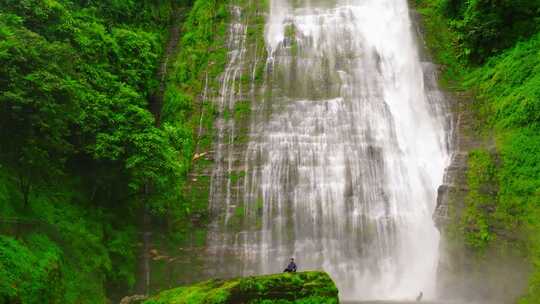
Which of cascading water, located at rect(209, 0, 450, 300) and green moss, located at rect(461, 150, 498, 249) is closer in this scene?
green moss, located at rect(461, 150, 498, 249)

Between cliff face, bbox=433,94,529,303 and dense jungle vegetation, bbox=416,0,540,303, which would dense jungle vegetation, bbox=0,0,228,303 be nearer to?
cliff face, bbox=433,94,529,303

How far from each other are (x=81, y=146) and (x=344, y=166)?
903cm

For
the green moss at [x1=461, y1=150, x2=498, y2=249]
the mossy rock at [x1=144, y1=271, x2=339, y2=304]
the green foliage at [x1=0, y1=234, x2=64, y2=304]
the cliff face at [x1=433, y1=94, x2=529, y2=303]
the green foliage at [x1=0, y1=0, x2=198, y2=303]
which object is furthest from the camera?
the green moss at [x1=461, y1=150, x2=498, y2=249]

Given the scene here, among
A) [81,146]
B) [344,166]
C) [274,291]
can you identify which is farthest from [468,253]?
[81,146]

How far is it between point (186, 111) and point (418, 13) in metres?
12.4

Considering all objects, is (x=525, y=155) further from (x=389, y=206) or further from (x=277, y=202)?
(x=277, y=202)

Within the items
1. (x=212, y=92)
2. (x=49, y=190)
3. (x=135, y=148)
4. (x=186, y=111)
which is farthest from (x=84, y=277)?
(x=212, y=92)

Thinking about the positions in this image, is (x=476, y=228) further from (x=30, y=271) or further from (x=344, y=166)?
(x=30, y=271)

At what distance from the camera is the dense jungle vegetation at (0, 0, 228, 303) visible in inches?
431

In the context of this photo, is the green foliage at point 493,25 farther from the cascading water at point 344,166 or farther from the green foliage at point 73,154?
the green foliage at point 73,154

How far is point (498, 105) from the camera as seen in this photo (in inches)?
726

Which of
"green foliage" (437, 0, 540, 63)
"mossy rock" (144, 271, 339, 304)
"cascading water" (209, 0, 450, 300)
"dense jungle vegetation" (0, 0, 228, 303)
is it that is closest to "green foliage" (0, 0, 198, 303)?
"dense jungle vegetation" (0, 0, 228, 303)

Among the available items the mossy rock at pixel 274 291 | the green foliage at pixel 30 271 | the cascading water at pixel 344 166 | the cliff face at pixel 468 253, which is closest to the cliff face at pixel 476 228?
the cliff face at pixel 468 253

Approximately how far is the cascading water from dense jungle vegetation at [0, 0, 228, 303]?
2.63 meters
